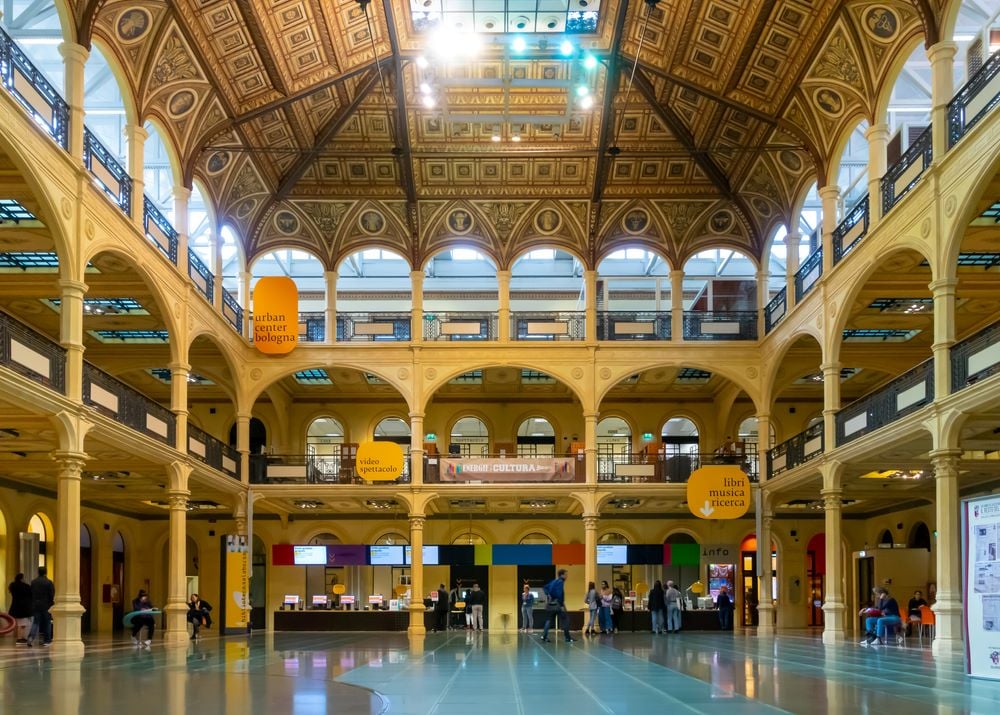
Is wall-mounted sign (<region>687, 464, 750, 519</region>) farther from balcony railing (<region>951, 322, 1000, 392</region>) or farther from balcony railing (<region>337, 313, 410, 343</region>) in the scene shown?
balcony railing (<region>951, 322, 1000, 392</region>)

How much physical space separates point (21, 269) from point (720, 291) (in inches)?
905

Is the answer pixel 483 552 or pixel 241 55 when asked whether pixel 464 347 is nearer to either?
pixel 483 552

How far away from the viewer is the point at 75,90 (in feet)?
63.8

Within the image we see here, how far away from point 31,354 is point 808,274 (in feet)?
62.2

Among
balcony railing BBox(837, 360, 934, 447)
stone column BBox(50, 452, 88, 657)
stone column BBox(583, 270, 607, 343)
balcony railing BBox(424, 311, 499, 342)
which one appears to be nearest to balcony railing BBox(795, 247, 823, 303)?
balcony railing BBox(837, 360, 934, 447)

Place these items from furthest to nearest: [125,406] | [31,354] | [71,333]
A: 1. [125,406]
2. [71,333]
3. [31,354]

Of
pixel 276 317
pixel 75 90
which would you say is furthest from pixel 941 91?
pixel 276 317

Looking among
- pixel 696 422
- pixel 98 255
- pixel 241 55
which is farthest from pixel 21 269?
pixel 696 422

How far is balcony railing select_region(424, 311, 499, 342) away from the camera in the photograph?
33281 millimetres

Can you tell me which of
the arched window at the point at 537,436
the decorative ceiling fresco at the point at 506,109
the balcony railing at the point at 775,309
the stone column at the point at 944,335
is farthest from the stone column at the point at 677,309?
the stone column at the point at 944,335

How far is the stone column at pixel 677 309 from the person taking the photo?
32.9 metres

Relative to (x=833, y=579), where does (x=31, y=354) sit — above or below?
above

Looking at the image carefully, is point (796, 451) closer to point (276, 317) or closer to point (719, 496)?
point (719, 496)

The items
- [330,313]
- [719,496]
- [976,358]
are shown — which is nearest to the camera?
[976,358]
